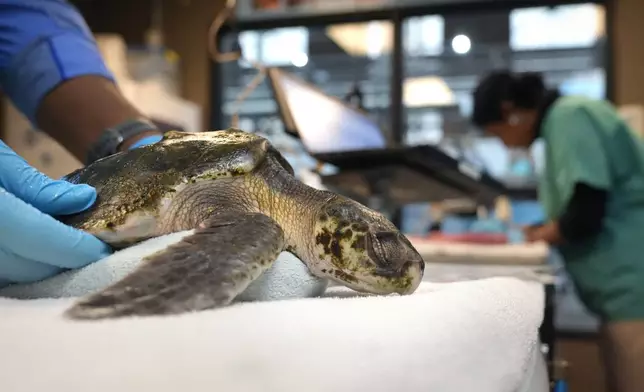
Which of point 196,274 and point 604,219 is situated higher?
point 196,274

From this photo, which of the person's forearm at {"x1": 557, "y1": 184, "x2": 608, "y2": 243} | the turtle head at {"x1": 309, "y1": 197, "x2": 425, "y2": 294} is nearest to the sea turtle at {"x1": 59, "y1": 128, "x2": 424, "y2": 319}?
the turtle head at {"x1": 309, "y1": 197, "x2": 425, "y2": 294}

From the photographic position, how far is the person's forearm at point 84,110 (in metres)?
1.01

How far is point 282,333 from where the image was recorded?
283mm

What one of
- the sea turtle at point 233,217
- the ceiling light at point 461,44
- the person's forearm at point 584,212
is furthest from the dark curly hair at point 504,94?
the ceiling light at point 461,44

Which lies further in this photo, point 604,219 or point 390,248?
point 604,219

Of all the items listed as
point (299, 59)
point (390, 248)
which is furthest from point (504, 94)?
point (299, 59)

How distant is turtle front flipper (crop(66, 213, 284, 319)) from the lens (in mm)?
330

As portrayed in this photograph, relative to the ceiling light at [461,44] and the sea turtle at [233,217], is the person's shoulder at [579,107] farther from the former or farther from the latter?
the ceiling light at [461,44]

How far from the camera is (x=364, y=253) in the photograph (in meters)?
0.53

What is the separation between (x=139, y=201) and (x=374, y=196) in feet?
3.72

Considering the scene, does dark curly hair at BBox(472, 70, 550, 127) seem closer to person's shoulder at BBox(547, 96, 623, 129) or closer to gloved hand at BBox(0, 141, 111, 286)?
person's shoulder at BBox(547, 96, 623, 129)

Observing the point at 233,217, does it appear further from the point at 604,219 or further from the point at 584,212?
the point at 604,219

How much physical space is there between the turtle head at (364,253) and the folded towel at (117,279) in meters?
0.06

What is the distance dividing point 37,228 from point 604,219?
1.59 meters
